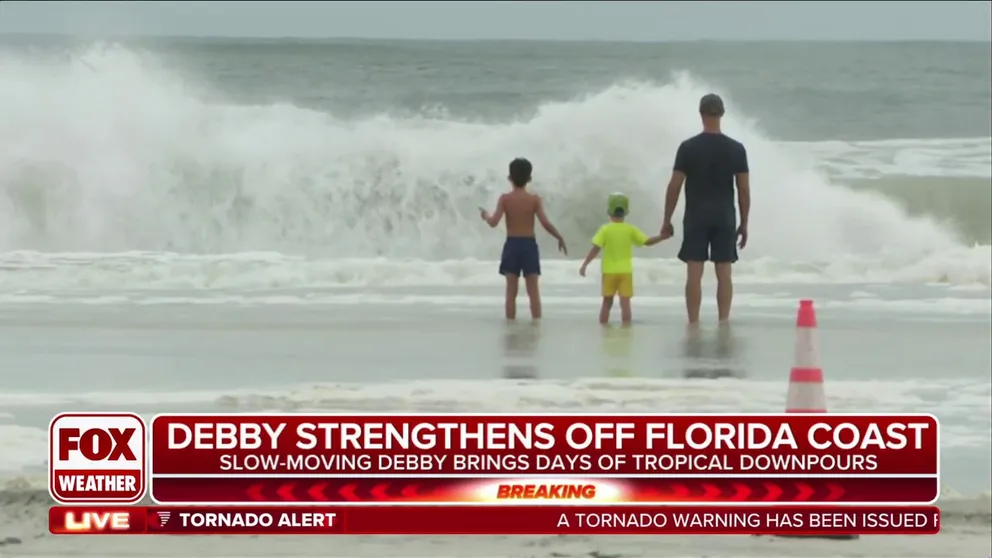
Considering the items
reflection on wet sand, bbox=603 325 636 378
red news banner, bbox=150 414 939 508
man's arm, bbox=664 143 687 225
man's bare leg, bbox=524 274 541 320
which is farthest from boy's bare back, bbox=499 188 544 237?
red news banner, bbox=150 414 939 508

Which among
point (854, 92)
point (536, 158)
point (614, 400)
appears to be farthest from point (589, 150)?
point (854, 92)

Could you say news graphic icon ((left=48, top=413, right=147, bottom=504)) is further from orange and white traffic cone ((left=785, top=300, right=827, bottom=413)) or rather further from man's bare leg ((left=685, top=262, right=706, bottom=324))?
man's bare leg ((left=685, top=262, right=706, bottom=324))

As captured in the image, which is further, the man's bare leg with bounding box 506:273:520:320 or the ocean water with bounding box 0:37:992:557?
the man's bare leg with bounding box 506:273:520:320

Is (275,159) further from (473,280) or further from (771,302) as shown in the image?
(771,302)

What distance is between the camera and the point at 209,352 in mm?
7832

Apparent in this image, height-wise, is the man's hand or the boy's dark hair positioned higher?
the boy's dark hair

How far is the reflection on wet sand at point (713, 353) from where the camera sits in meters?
7.34

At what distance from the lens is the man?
777 centimetres

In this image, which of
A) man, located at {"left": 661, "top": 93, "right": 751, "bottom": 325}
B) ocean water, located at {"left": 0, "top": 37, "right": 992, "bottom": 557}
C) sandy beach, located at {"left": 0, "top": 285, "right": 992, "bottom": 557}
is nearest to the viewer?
sandy beach, located at {"left": 0, "top": 285, "right": 992, "bottom": 557}

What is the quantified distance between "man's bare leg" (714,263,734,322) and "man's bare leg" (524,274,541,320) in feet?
3.65

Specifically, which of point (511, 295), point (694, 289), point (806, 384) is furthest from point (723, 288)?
point (806, 384)

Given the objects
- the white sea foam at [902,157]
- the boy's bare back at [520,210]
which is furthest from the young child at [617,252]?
the white sea foam at [902,157]

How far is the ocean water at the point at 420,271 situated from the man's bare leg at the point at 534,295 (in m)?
0.23

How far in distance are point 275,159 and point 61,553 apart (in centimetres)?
1471
